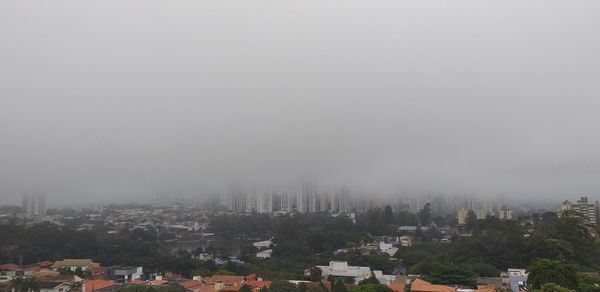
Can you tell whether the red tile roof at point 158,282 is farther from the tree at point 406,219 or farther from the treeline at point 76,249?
the tree at point 406,219

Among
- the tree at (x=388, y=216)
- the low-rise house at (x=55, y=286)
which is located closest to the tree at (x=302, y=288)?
the low-rise house at (x=55, y=286)

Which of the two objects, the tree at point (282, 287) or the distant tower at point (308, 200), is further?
the distant tower at point (308, 200)

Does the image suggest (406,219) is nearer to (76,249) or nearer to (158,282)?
(76,249)

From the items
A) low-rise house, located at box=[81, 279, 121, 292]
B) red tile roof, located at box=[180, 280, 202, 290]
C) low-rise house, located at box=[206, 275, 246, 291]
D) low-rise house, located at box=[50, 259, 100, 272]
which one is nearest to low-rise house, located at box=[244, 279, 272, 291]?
low-rise house, located at box=[206, 275, 246, 291]

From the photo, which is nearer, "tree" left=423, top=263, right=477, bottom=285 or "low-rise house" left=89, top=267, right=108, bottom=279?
"tree" left=423, top=263, right=477, bottom=285

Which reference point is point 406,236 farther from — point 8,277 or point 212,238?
point 8,277

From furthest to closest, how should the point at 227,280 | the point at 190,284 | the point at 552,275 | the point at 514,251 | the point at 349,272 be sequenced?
the point at 514,251
the point at 349,272
the point at 227,280
the point at 190,284
the point at 552,275

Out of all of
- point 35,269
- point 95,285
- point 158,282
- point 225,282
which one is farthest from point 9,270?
point 225,282

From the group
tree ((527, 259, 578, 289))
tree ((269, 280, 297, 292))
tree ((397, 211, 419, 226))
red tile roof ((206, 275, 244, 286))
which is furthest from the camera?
tree ((397, 211, 419, 226))

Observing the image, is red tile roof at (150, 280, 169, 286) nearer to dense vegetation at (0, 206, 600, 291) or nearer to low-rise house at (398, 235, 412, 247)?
dense vegetation at (0, 206, 600, 291)

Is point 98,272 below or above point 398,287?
below
